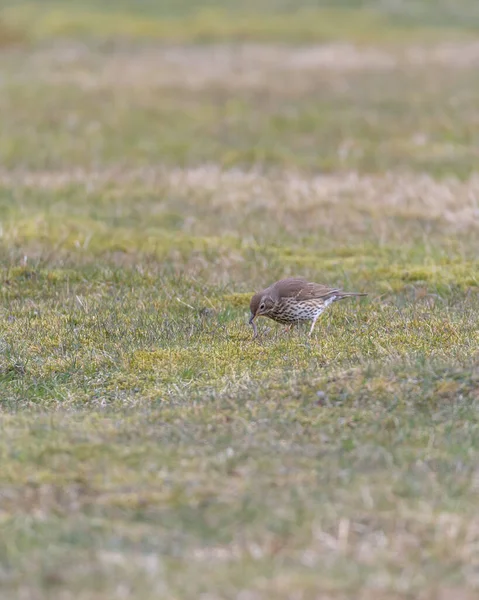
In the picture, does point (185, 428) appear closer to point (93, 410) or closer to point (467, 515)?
point (93, 410)

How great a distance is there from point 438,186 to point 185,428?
10.9 m

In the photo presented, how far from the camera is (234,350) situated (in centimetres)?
1071

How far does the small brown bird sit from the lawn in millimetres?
239

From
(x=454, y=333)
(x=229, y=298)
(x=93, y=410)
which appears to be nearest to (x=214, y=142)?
(x=229, y=298)

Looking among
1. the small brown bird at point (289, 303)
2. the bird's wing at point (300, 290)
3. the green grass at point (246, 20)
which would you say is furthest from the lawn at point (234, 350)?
the green grass at point (246, 20)

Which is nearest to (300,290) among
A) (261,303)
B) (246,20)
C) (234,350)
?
(261,303)

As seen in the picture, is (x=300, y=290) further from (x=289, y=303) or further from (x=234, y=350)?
(x=234, y=350)

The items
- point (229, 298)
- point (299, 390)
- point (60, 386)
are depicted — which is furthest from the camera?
point (229, 298)

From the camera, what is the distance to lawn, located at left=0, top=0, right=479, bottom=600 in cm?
656

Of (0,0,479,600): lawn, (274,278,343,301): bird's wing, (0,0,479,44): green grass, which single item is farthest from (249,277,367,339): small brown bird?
(0,0,479,44): green grass

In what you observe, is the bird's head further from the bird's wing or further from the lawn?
the lawn

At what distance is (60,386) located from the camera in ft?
32.7

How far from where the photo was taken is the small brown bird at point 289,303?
1117 cm

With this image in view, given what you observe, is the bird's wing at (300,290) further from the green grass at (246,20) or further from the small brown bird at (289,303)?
the green grass at (246,20)
